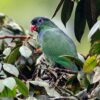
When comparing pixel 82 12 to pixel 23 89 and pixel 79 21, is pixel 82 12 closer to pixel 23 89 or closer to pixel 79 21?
pixel 79 21

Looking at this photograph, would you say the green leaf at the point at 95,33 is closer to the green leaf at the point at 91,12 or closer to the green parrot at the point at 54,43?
the green parrot at the point at 54,43

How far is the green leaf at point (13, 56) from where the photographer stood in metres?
2.58

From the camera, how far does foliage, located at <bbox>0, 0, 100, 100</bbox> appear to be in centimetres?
217

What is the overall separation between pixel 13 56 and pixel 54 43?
2.96 feet

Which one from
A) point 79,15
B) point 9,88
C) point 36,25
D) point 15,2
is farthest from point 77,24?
point 15,2

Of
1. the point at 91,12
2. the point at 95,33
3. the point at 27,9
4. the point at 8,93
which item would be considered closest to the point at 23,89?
the point at 8,93

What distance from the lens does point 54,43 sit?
346 cm

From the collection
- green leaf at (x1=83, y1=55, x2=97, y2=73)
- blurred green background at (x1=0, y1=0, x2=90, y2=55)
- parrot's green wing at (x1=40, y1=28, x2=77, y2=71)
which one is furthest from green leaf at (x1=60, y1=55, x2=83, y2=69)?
blurred green background at (x1=0, y1=0, x2=90, y2=55)

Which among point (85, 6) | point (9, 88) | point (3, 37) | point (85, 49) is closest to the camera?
point (9, 88)

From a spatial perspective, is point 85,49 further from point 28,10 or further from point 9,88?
Answer: point 9,88

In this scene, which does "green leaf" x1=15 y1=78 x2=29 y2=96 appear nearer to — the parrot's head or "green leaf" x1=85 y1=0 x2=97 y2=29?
"green leaf" x1=85 y1=0 x2=97 y2=29

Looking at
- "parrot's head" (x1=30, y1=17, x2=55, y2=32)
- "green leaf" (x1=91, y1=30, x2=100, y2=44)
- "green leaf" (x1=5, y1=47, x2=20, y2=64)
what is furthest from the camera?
"parrot's head" (x1=30, y1=17, x2=55, y2=32)

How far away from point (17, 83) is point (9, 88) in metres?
0.05

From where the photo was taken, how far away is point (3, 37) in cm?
274
